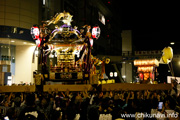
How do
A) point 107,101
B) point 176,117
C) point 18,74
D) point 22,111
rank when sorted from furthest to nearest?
point 18,74 < point 107,101 < point 176,117 < point 22,111

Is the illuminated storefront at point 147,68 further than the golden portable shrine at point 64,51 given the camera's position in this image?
Yes

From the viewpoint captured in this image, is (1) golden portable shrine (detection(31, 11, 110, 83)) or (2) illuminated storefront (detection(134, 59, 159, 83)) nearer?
(1) golden portable shrine (detection(31, 11, 110, 83))

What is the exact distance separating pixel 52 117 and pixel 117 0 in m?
53.6

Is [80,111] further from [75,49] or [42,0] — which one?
[42,0]

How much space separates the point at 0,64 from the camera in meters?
21.0

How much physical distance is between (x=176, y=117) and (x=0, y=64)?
19.3 meters

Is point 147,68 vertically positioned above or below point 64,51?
below

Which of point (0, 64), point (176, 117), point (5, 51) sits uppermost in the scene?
point (5, 51)

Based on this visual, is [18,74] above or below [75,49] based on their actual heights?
below

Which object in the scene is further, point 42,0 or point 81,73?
point 42,0

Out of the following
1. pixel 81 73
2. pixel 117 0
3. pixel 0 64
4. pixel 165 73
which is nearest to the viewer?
pixel 81 73

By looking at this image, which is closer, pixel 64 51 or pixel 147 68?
pixel 64 51

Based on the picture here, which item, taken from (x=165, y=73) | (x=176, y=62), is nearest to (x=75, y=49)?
(x=176, y=62)

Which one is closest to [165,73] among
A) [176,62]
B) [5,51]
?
[176,62]
